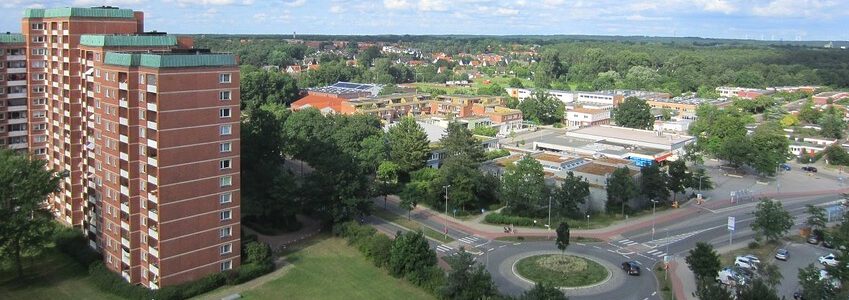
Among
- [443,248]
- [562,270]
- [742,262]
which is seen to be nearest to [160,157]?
[443,248]

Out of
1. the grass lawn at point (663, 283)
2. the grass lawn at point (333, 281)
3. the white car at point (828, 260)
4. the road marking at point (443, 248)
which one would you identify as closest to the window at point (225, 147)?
the grass lawn at point (333, 281)

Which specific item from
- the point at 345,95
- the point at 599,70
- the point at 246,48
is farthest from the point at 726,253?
the point at 246,48

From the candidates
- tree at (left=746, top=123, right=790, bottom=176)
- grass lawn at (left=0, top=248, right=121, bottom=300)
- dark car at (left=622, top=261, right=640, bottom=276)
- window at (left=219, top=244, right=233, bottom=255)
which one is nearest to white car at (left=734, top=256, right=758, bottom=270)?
dark car at (left=622, top=261, right=640, bottom=276)

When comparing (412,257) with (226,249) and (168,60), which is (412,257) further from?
(168,60)

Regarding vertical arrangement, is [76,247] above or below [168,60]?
below

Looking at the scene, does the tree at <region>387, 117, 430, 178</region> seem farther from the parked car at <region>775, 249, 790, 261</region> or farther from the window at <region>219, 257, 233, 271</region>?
the parked car at <region>775, 249, 790, 261</region>

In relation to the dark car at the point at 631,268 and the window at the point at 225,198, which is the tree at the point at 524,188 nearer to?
the dark car at the point at 631,268
